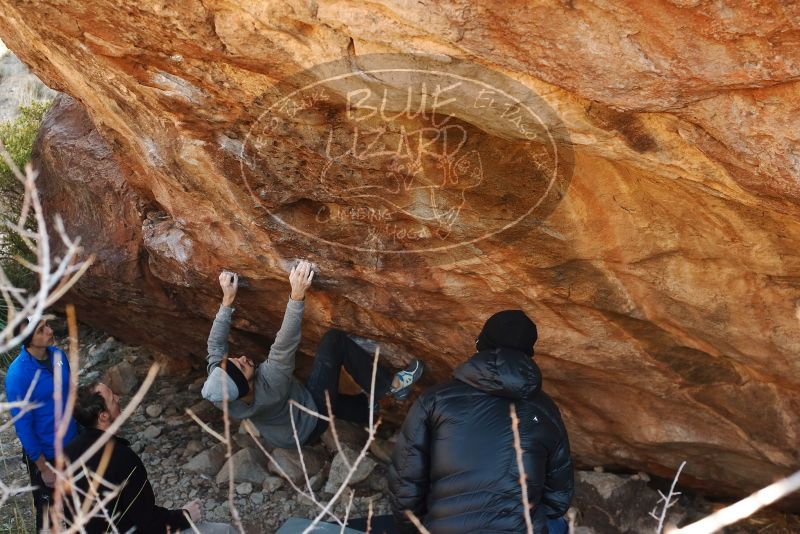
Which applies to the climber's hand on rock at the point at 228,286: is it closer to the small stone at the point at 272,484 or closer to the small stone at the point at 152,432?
the small stone at the point at 272,484

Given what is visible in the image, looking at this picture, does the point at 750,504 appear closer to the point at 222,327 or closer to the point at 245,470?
the point at 222,327

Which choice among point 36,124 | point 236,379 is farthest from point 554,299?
point 36,124

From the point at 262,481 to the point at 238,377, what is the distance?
1.08 metres

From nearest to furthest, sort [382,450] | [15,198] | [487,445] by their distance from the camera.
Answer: [487,445], [382,450], [15,198]

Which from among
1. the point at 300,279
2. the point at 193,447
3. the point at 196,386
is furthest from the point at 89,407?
the point at 196,386

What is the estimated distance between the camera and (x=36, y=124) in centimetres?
723

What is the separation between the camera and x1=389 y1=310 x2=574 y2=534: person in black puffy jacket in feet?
9.62

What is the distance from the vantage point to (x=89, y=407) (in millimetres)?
3590

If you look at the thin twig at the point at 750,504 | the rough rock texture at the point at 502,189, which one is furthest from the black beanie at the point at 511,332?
the thin twig at the point at 750,504

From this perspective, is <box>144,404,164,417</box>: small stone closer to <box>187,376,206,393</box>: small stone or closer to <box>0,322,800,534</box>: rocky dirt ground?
<box>0,322,800,534</box>: rocky dirt ground

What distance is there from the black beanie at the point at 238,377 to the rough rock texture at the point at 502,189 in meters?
0.56

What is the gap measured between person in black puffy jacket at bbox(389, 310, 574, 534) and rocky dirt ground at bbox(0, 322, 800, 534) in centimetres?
159

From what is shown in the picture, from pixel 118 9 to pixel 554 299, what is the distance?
235 centimetres

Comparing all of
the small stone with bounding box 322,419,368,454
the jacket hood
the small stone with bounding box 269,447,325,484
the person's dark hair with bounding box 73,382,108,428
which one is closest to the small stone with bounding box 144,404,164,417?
the small stone with bounding box 269,447,325,484
